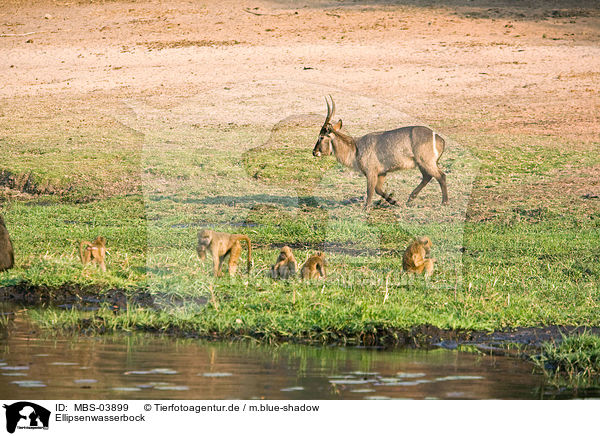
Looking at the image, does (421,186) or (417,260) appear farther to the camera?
(421,186)

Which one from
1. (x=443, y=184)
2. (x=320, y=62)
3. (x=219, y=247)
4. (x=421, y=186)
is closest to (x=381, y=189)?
(x=421, y=186)

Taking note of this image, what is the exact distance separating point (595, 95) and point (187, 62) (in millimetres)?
12387

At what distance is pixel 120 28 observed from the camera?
37188mm

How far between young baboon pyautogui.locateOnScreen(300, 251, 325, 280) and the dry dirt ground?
8.05m

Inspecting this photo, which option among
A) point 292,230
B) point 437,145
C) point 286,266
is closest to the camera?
point 286,266

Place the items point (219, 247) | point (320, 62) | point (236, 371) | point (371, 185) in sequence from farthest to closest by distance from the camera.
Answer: point (320, 62), point (371, 185), point (219, 247), point (236, 371)

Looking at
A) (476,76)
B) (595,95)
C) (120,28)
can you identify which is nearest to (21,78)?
(120,28)

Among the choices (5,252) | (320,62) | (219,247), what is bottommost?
(5,252)

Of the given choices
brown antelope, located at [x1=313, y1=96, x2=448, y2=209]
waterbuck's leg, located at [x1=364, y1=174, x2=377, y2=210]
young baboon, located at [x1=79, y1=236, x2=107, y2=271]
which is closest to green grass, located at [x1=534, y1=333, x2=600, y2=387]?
young baboon, located at [x1=79, y1=236, x2=107, y2=271]

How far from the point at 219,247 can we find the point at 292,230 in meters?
4.45

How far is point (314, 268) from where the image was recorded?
9359mm

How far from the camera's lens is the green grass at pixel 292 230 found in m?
8.12

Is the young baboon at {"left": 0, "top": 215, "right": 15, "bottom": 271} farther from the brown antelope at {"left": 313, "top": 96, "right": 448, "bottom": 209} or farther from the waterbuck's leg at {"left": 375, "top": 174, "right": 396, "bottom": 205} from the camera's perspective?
the waterbuck's leg at {"left": 375, "top": 174, "right": 396, "bottom": 205}
